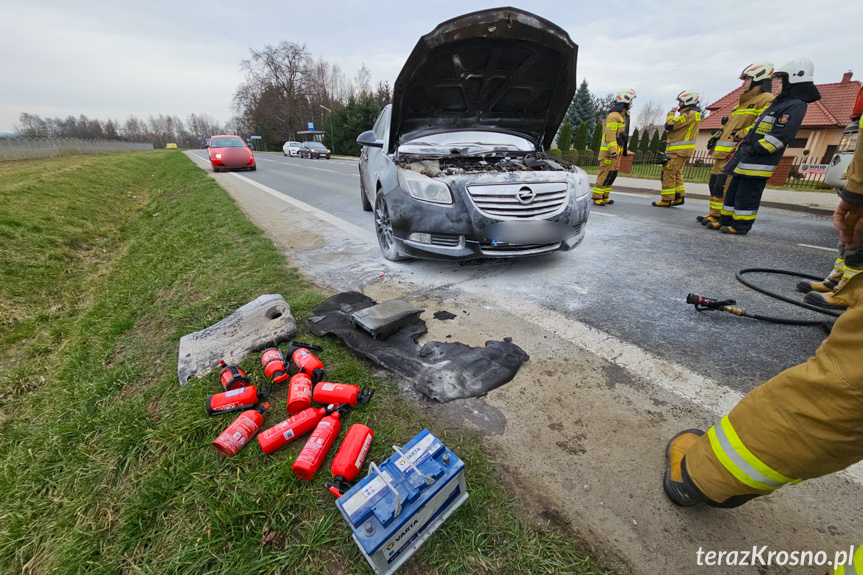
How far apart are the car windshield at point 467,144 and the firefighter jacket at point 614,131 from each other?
335 cm

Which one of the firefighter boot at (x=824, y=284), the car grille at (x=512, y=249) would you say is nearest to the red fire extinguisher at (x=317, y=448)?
the car grille at (x=512, y=249)

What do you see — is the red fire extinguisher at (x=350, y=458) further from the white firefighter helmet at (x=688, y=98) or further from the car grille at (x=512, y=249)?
the white firefighter helmet at (x=688, y=98)

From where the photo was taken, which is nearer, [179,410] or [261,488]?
[261,488]

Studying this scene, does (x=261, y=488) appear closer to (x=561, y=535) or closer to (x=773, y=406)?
(x=561, y=535)

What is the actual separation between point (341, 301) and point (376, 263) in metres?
1.10

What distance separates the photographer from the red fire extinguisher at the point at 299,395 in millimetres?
1817

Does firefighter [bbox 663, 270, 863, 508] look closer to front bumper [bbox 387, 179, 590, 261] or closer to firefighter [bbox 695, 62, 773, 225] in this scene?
front bumper [bbox 387, 179, 590, 261]

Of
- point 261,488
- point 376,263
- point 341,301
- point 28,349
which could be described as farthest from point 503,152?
point 28,349

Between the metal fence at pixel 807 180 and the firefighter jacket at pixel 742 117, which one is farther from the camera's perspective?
the metal fence at pixel 807 180

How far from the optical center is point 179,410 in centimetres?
189

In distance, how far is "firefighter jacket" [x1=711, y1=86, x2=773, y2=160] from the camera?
5.47 metres

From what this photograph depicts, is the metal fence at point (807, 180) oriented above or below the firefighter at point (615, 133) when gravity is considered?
below

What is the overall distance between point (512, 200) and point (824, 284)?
8.78 feet

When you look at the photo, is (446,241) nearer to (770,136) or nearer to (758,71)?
(770,136)
